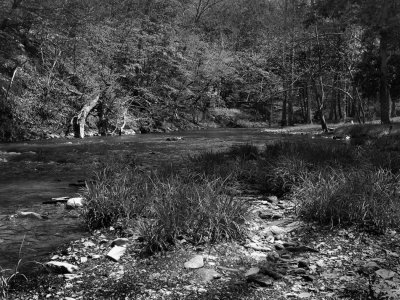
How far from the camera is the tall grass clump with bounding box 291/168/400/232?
518cm

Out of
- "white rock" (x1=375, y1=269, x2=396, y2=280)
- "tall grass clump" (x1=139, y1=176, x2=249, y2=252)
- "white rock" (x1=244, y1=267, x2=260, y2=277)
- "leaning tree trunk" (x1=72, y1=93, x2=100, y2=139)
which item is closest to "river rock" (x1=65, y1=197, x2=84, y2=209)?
"tall grass clump" (x1=139, y1=176, x2=249, y2=252)

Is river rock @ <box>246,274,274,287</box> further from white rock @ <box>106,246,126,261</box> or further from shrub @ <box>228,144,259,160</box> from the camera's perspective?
shrub @ <box>228,144,259,160</box>

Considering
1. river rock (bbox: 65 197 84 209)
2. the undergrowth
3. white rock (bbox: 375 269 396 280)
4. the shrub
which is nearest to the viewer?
white rock (bbox: 375 269 396 280)

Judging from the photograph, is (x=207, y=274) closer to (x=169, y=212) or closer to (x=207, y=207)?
(x=169, y=212)

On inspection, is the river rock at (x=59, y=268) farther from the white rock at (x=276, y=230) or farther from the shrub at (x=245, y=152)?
the shrub at (x=245, y=152)

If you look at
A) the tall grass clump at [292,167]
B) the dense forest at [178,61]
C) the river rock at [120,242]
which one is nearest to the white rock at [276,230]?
the tall grass clump at [292,167]

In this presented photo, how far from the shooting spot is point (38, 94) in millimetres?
25891

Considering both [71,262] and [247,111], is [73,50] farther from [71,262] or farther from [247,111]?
[247,111]

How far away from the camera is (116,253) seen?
4691 mm

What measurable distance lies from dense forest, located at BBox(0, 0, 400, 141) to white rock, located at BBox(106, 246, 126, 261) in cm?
1101

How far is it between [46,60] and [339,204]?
89.7ft

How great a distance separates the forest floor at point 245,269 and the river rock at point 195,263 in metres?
0.02

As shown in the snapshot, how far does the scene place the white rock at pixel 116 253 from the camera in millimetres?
4574

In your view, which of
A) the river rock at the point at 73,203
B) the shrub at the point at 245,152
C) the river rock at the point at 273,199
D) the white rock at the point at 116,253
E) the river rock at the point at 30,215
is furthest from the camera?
the shrub at the point at 245,152
